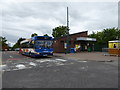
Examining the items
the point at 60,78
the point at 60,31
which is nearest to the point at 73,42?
the point at 60,78

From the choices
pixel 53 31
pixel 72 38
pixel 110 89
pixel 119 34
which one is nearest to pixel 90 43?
pixel 72 38

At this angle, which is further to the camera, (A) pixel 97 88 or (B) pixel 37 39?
(B) pixel 37 39

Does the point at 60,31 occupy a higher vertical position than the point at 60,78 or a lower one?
higher

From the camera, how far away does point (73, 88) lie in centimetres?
408

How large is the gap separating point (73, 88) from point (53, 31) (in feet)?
185

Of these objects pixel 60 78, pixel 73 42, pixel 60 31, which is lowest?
pixel 60 78

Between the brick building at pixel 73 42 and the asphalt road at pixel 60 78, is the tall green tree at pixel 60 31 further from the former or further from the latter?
the asphalt road at pixel 60 78

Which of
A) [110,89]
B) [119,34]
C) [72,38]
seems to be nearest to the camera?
[110,89]

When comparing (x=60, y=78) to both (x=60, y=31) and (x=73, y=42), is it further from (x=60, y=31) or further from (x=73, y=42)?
(x=60, y=31)

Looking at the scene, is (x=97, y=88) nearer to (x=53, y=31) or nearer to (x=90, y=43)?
(x=90, y=43)

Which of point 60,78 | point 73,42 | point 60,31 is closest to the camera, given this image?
point 60,78

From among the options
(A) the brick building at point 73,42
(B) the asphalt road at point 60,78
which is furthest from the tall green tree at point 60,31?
(B) the asphalt road at point 60,78

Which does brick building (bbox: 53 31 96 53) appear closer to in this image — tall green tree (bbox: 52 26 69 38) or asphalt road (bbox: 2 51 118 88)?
asphalt road (bbox: 2 51 118 88)

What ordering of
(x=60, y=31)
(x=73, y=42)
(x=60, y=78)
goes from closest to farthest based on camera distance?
1. (x=60, y=78)
2. (x=73, y=42)
3. (x=60, y=31)
